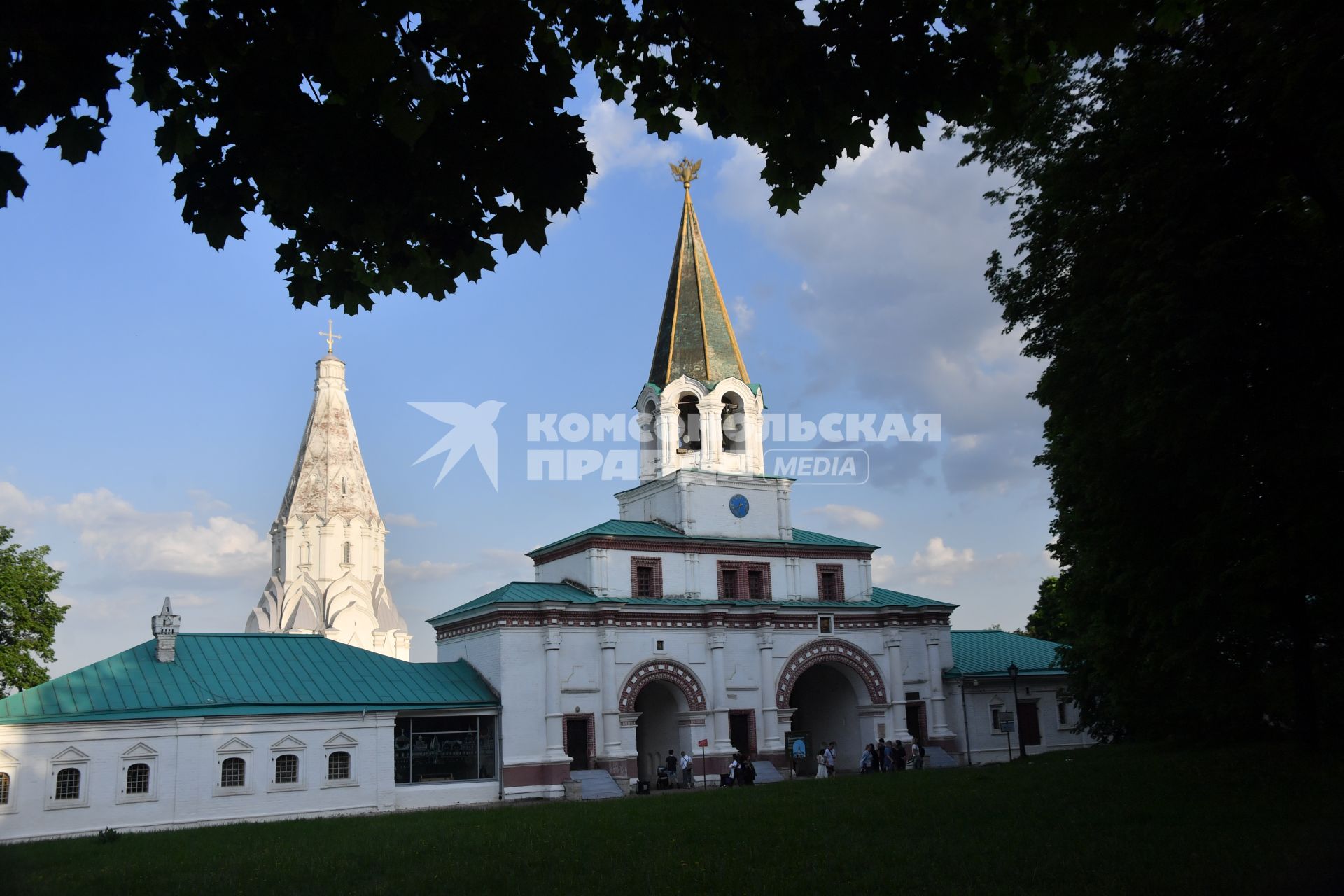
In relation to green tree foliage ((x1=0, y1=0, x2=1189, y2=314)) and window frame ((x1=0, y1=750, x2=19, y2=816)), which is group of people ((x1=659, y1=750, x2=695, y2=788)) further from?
green tree foliage ((x1=0, y1=0, x2=1189, y2=314))

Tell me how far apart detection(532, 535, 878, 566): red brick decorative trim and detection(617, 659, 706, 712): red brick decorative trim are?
12.3 ft

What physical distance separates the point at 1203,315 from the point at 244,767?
937 inches

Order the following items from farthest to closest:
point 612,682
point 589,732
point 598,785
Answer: point 612,682 < point 589,732 < point 598,785

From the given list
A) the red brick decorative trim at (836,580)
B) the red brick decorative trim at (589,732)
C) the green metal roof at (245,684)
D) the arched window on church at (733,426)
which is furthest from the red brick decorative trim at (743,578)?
the green metal roof at (245,684)

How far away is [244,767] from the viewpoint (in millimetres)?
26672

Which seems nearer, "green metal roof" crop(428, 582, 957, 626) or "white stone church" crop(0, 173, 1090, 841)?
"white stone church" crop(0, 173, 1090, 841)

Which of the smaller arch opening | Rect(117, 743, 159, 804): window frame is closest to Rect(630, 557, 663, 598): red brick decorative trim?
the smaller arch opening

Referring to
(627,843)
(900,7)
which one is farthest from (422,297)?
(627,843)

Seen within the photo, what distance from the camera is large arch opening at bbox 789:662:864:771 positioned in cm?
3678

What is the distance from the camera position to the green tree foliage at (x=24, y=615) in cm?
3509

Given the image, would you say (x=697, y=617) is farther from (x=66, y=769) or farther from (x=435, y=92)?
(x=435, y=92)

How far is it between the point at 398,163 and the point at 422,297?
1495 mm

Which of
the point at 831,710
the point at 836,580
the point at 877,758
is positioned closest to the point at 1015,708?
the point at 877,758

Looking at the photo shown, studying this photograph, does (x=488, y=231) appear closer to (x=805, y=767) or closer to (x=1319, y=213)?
(x=1319, y=213)
